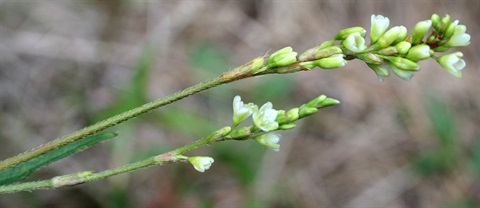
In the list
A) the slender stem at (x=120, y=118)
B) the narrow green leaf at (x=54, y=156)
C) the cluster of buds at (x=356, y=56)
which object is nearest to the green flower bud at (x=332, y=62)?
the cluster of buds at (x=356, y=56)

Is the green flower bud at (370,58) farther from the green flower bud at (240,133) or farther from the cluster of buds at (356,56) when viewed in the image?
A: the green flower bud at (240,133)

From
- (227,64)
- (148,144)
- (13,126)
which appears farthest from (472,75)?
(13,126)

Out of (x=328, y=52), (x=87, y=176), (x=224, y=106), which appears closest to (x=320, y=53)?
(x=328, y=52)

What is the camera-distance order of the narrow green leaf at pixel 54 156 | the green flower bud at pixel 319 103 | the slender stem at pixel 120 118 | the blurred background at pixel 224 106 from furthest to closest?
the blurred background at pixel 224 106
the narrow green leaf at pixel 54 156
the green flower bud at pixel 319 103
the slender stem at pixel 120 118

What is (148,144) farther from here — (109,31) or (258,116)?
(258,116)

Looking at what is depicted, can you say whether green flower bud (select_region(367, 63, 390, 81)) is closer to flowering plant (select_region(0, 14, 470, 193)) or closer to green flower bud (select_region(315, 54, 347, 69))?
flowering plant (select_region(0, 14, 470, 193))

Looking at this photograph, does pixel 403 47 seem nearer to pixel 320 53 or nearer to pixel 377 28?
Result: pixel 377 28
